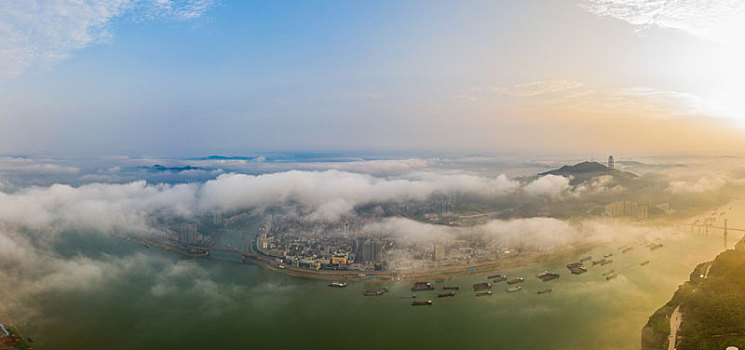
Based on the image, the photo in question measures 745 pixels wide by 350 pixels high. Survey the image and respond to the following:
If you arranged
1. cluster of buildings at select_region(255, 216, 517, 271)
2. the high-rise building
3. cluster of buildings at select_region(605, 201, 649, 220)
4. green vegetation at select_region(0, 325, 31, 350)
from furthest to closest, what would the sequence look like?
cluster of buildings at select_region(605, 201, 649, 220) < the high-rise building < cluster of buildings at select_region(255, 216, 517, 271) < green vegetation at select_region(0, 325, 31, 350)

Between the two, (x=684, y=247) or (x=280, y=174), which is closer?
(x=684, y=247)

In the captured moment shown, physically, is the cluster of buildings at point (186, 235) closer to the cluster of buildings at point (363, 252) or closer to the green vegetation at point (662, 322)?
the cluster of buildings at point (363, 252)

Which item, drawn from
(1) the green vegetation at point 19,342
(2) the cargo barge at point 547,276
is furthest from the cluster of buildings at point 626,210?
(1) the green vegetation at point 19,342

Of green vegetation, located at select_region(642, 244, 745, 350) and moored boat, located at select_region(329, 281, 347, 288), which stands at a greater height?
green vegetation, located at select_region(642, 244, 745, 350)

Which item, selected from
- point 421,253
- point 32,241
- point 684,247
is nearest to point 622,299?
A: point 421,253

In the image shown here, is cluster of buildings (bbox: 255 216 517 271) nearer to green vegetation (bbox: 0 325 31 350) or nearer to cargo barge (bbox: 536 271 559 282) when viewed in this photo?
cargo barge (bbox: 536 271 559 282)

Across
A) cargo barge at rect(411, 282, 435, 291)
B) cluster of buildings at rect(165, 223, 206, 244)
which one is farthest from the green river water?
cluster of buildings at rect(165, 223, 206, 244)

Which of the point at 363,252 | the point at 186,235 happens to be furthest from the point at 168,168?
the point at 363,252

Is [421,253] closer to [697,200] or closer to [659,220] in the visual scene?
[659,220]
